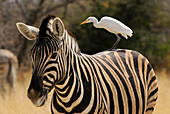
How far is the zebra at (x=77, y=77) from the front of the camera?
255 cm

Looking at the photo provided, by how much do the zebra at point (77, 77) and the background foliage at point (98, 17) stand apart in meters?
8.75

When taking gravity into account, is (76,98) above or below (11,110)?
below

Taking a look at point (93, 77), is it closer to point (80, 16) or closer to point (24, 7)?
point (24, 7)

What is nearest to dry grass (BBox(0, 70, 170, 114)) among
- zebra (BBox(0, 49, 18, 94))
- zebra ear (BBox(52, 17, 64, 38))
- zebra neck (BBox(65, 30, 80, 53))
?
zebra (BBox(0, 49, 18, 94))

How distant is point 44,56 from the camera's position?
8.32 ft

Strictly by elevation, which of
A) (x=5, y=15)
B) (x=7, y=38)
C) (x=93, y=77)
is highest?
(x=5, y=15)

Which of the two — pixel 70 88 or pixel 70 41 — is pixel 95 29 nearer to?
pixel 70 41

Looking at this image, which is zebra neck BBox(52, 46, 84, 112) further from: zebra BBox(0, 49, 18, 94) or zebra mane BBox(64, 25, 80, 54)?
zebra BBox(0, 49, 18, 94)

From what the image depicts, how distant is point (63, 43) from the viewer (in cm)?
275

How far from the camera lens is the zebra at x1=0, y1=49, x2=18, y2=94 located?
9031 mm

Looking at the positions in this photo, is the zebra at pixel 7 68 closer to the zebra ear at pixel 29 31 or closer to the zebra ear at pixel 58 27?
the zebra ear at pixel 29 31

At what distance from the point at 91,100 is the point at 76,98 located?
0.14 meters

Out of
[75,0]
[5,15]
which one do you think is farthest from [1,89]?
[75,0]

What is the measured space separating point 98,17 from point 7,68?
551 cm
